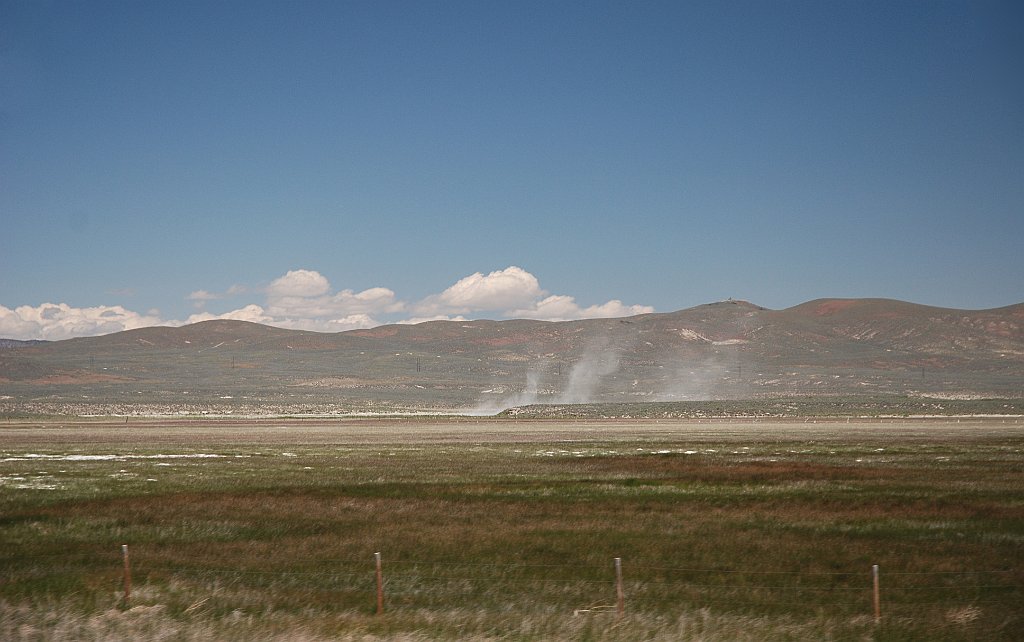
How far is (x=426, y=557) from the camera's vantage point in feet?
75.7

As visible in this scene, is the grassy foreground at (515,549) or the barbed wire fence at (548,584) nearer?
the grassy foreground at (515,549)

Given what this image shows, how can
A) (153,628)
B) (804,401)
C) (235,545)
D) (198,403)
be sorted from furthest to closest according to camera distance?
1. (198,403)
2. (804,401)
3. (235,545)
4. (153,628)

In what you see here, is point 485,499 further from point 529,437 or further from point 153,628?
point 529,437

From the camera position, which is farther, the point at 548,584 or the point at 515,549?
the point at 515,549

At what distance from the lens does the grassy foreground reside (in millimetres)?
16094

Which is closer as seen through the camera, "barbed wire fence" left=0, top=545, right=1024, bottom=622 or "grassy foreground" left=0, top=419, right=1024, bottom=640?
"grassy foreground" left=0, top=419, right=1024, bottom=640

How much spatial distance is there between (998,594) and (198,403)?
18553 cm

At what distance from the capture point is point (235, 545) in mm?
24688

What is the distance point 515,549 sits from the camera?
2397 cm

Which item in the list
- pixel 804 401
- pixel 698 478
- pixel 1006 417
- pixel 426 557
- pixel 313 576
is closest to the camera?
pixel 313 576

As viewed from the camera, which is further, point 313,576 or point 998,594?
point 313,576

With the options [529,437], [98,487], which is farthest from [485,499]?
[529,437]

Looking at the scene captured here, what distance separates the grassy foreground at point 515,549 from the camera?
52.8ft

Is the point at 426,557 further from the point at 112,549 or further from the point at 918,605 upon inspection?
the point at 918,605
